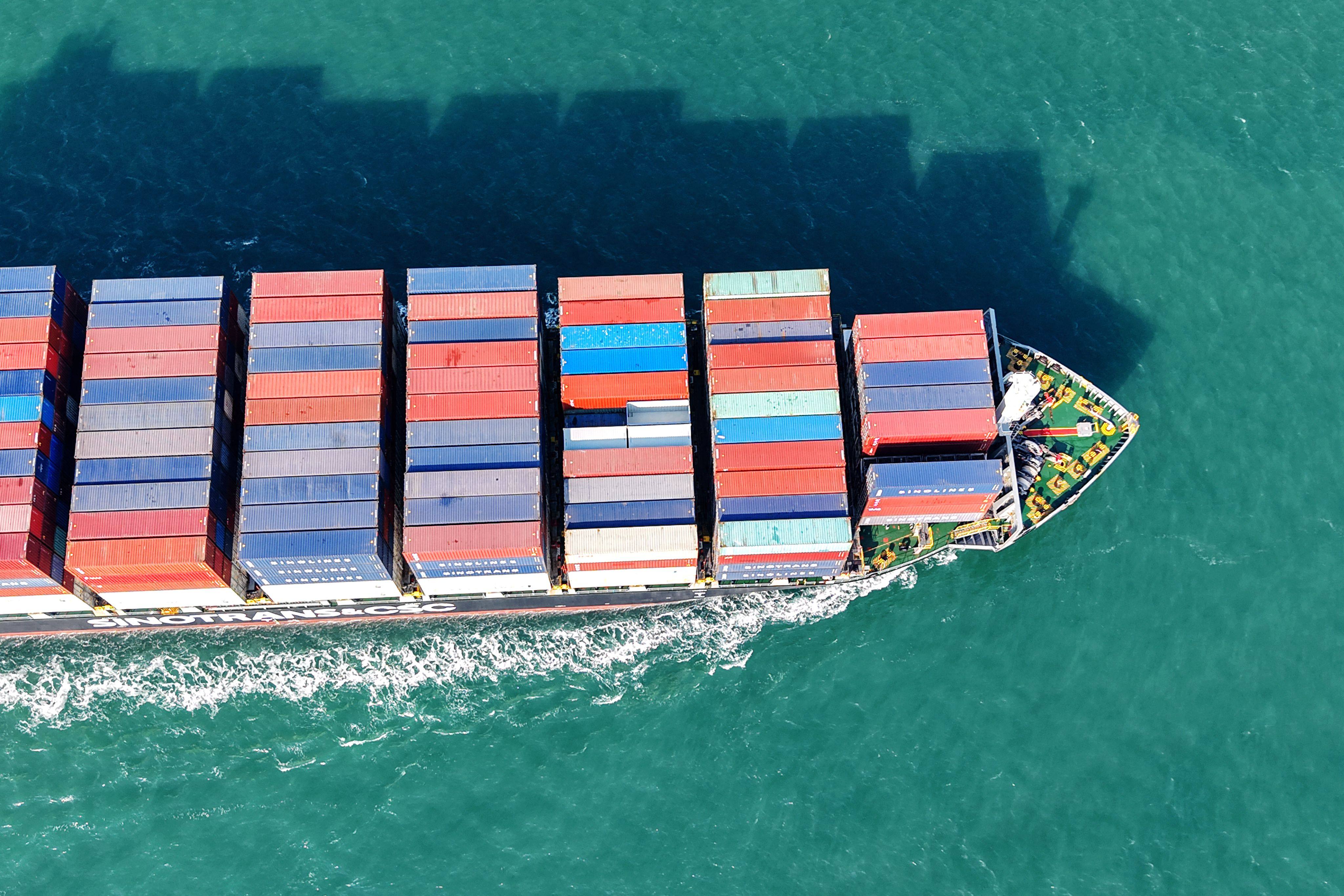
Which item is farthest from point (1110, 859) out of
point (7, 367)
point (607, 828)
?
point (7, 367)

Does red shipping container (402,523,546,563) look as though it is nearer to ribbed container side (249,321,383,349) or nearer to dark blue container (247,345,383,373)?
dark blue container (247,345,383,373)

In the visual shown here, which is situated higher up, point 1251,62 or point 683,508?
point 1251,62

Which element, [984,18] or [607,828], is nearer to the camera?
[607,828]

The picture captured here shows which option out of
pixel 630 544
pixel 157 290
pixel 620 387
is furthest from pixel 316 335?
pixel 630 544

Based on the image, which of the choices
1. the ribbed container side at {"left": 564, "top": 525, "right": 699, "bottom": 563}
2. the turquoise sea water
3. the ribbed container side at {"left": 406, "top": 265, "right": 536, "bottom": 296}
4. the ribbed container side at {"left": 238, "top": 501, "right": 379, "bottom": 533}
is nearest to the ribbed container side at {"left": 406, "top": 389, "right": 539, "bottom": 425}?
the ribbed container side at {"left": 238, "top": 501, "right": 379, "bottom": 533}

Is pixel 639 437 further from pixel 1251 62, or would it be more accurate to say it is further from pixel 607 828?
pixel 1251 62

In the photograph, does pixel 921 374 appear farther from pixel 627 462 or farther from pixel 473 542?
pixel 473 542

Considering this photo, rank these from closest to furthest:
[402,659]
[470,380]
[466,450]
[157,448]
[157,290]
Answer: [157,448] → [466,450] → [470,380] → [157,290] → [402,659]
